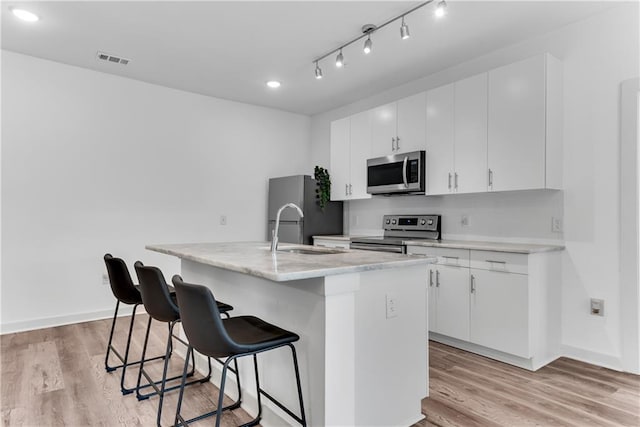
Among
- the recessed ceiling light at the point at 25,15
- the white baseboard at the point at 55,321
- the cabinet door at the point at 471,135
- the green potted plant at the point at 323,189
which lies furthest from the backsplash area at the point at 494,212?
the recessed ceiling light at the point at 25,15

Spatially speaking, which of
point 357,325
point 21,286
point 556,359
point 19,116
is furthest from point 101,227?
point 556,359

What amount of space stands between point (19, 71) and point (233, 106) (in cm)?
225

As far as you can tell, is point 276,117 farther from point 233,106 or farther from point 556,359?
point 556,359

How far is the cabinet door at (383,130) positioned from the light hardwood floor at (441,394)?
2.09 meters

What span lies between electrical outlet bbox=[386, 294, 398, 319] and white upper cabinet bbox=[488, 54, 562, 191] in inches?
68.1

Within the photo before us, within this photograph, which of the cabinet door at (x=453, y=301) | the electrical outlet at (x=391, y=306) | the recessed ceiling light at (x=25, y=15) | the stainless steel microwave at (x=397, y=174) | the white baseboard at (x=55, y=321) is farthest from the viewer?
the stainless steel microwave at (x=397, y=174)

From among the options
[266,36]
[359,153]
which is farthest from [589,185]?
[266,36]

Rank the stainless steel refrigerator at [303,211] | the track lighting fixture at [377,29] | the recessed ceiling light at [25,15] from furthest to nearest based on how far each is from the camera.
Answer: the stainless steel refrigerator at [303,211], the recessed ceiling light at [25,15], the track lighting fixture at [377,29]

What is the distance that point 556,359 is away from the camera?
117 inches

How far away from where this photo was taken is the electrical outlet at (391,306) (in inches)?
75.2

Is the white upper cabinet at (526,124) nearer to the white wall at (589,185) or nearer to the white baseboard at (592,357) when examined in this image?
the white wall at (589,185)

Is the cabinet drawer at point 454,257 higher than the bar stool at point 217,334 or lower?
higher

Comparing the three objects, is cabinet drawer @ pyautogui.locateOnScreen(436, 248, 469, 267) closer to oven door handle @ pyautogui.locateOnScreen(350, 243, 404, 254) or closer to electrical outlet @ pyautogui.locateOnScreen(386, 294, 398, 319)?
oven door handle @ pyautogui.locateOnScreen(350, 243, 404, 254)

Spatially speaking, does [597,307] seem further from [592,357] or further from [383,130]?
[383,130]
